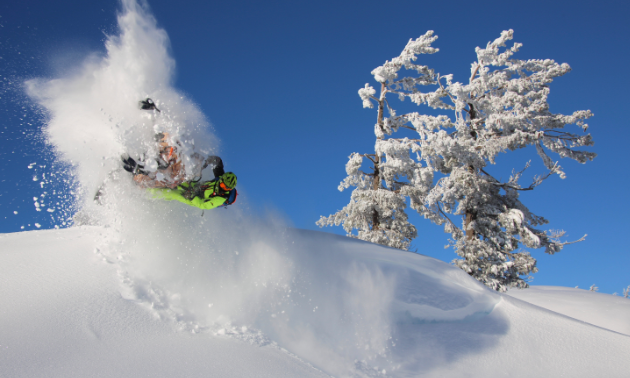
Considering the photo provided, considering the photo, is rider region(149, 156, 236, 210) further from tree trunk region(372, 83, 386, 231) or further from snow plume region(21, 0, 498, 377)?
tree trunk region(372, 83, 386, 231)

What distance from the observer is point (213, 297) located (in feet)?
14.1

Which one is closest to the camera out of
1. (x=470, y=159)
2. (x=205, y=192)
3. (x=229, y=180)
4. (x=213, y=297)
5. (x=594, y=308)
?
(x=213, y=297)

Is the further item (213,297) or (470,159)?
(470,159)

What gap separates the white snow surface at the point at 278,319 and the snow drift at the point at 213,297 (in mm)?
19

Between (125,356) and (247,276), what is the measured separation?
2.29 metres

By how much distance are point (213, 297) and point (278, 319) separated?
906 millimetres

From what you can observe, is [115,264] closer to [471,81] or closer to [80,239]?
[80,239]

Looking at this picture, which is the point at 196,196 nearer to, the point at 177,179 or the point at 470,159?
the point at 177,179

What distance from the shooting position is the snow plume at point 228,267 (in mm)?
4136

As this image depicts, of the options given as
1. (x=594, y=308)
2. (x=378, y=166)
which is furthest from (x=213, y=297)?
(x=378, y=166)

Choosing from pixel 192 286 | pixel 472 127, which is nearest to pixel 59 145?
pixel 192 286

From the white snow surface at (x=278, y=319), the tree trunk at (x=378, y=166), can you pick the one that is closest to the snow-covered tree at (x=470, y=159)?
the tree trunk at (x=378, y=166)

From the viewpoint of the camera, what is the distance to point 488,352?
4.80 metres

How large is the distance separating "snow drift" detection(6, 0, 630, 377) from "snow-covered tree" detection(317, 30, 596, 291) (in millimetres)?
7254
